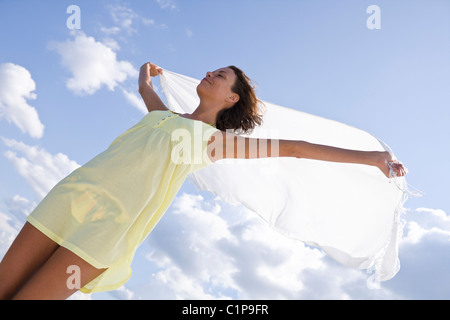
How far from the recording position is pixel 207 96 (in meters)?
3.46

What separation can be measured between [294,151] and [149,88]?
5.29ft

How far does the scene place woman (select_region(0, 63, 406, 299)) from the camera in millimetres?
2389

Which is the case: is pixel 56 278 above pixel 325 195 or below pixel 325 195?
below

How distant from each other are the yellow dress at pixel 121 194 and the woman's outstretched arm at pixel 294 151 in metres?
0.14

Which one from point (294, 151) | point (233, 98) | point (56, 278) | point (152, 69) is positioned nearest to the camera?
point (56, 278)

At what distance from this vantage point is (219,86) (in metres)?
3.48

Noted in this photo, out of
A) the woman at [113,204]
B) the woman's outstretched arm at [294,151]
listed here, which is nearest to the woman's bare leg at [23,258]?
the woman at [113,204]

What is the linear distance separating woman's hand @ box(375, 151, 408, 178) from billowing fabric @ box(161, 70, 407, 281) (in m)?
0.77

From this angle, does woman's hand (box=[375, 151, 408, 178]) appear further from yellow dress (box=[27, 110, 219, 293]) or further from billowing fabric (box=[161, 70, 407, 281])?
yellow dress (box=[27, 110, 219, 293])

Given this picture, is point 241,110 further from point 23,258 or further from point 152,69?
point 23,258

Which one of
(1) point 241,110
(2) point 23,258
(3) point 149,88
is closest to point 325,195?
(1) point 241,110
